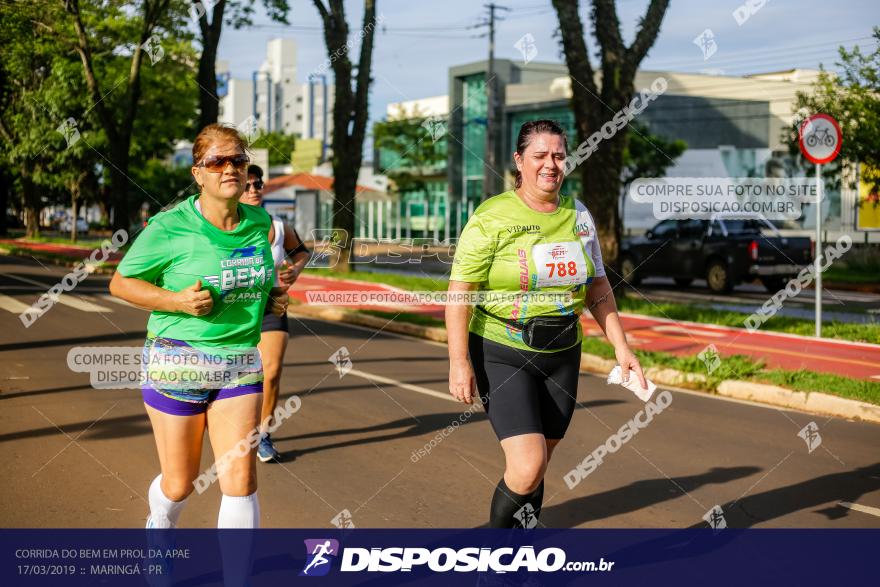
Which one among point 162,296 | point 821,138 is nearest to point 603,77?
point 821,138

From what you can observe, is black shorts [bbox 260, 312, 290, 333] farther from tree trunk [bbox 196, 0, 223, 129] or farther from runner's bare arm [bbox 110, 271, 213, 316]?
tree trunk [bbox 196, 0, 223, 129]

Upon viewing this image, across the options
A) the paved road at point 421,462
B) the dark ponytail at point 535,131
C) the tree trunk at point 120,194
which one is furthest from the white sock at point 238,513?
the tree trunk at point 120,194

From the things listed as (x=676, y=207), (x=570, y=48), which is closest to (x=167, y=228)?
(x=570, y=48)

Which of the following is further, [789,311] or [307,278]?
[307,278]

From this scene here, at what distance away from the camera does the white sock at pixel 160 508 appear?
3902 mm

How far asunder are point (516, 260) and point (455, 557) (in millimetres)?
1594

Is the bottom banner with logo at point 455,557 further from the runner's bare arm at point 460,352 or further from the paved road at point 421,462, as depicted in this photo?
the runner's bare arm at point 460,352

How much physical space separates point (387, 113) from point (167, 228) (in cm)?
6026

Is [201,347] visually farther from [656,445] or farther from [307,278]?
[307,278]

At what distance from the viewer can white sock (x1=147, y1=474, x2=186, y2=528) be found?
3.90 meters

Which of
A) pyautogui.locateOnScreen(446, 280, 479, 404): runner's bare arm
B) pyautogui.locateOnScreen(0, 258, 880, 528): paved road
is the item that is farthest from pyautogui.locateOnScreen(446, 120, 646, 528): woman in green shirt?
pyautogui.locateOnScreen(0, 258, 880, 528): paved road

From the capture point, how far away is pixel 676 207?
2738 cm

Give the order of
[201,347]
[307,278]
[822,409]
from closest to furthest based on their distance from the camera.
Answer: [201,347] < [822,409] < [307,278]

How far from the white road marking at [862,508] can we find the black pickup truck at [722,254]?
16.9 meters
